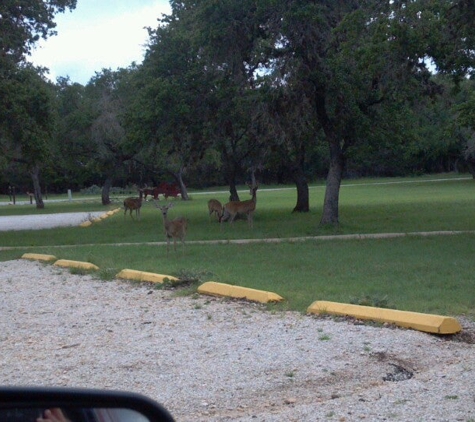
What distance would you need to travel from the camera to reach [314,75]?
2367 cm

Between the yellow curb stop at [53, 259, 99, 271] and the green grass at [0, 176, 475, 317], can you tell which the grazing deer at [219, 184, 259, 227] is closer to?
the green grass at [0, 176, 475, 317]

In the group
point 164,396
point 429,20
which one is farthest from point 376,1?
point 164,396

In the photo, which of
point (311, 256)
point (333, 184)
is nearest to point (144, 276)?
point (311, 256)

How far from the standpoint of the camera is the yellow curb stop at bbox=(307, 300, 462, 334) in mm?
8898

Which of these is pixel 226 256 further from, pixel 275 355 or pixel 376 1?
pixel 275 355

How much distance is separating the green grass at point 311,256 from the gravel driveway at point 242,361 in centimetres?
149

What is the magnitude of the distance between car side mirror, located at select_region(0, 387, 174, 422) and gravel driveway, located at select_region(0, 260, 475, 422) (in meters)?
3.71

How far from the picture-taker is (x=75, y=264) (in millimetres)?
16922

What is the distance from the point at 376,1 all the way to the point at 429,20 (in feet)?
5.24

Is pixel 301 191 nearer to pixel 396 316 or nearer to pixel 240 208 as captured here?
pixel 240 208

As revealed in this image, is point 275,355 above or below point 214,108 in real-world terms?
below

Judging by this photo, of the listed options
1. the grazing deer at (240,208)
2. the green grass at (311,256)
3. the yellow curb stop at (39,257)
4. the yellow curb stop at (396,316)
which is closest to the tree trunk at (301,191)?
the green grass at (311,256)

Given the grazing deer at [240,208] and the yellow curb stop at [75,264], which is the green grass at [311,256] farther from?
the grazing deer at [240,208]

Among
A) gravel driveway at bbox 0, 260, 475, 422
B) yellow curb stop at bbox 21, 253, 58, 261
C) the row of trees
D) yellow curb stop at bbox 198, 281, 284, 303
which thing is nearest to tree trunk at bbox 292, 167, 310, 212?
the row of trees
